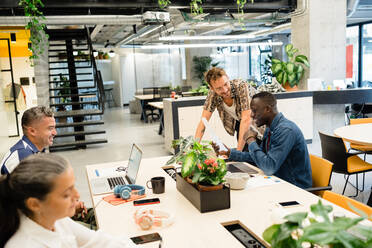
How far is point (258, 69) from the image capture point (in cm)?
1555

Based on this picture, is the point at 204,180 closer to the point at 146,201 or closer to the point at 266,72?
the point at 146,201

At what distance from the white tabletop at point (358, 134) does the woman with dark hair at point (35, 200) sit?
3.05 metres

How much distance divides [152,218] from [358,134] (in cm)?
292

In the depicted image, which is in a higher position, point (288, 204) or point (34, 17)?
point (34, 17)

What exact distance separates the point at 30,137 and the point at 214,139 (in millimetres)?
1406

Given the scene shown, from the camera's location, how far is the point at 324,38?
7.55m

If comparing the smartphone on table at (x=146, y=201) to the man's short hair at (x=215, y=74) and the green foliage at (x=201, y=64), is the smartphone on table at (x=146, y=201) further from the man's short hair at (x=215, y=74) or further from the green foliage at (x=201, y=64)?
the green foliage at (x=201, y=64)

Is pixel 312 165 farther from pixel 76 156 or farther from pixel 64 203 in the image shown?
pixel 76 156

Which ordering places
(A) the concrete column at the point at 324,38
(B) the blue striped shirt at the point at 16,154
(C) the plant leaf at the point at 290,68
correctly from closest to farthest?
(B) the blue striped shirt at the point at 16,154
(C) the plant leaf at the point at 290,68
(A) the concrete column at the point at 324,38

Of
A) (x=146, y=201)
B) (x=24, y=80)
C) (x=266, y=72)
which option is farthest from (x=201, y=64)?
(x=146, y=201)

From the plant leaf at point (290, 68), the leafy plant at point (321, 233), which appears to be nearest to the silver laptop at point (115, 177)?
the leafy plant at point (321, 233)

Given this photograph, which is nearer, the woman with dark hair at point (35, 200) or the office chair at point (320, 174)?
the woman with dark hair at point (35, 200)

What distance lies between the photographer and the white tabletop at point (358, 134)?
361 cm

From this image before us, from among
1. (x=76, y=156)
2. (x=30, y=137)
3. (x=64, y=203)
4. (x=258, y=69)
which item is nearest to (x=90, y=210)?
(x=30, y=137)
